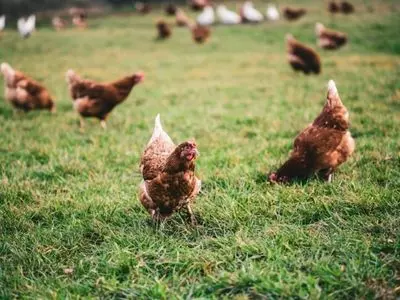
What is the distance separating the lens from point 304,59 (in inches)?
447

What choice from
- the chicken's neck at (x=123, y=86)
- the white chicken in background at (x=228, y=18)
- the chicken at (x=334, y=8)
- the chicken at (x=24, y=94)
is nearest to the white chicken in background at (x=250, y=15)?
the white chicken in background at (x=228, y=18)

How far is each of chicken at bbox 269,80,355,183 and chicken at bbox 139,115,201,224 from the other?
1.13m

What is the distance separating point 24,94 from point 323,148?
5988 millimetres

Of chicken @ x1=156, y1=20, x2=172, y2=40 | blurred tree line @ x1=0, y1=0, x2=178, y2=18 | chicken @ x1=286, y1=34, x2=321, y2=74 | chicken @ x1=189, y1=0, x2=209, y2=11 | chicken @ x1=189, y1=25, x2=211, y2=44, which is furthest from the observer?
blurred tree line @ x1=0, y1=0, x2=178, y2=18

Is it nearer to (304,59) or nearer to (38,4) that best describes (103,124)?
(304,59)

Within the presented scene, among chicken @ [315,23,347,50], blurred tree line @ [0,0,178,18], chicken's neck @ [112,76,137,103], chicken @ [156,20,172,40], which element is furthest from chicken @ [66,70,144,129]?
blurred tree line @ [0,0,178,18]

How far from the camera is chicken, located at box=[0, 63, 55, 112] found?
318 inches

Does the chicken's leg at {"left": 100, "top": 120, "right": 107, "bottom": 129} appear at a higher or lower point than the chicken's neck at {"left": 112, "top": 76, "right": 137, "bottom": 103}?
lower

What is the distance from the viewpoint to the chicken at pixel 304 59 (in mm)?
11188

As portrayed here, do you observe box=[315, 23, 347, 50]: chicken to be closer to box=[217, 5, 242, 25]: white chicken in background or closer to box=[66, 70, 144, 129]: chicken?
box=[217, 5, 242, 25]: white chicken in background

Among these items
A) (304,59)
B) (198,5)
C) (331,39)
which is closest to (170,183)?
(304,59)

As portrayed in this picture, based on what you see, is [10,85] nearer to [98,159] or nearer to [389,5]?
[98,159]

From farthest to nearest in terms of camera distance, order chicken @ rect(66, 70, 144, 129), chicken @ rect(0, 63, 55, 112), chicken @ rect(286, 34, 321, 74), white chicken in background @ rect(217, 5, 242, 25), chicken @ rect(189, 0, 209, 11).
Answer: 1. chicken @ rect(189, 0, 209, 11)
2. white chicken in background @ rect(217, 5, 242, 25)
3. chicken @ rect(286, 34, 321, 74)
4. chicken @ rect(0, 63, 55, 112)
5. chicken @ rect(66, 70, 144, 129)

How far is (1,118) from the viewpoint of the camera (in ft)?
26.3
